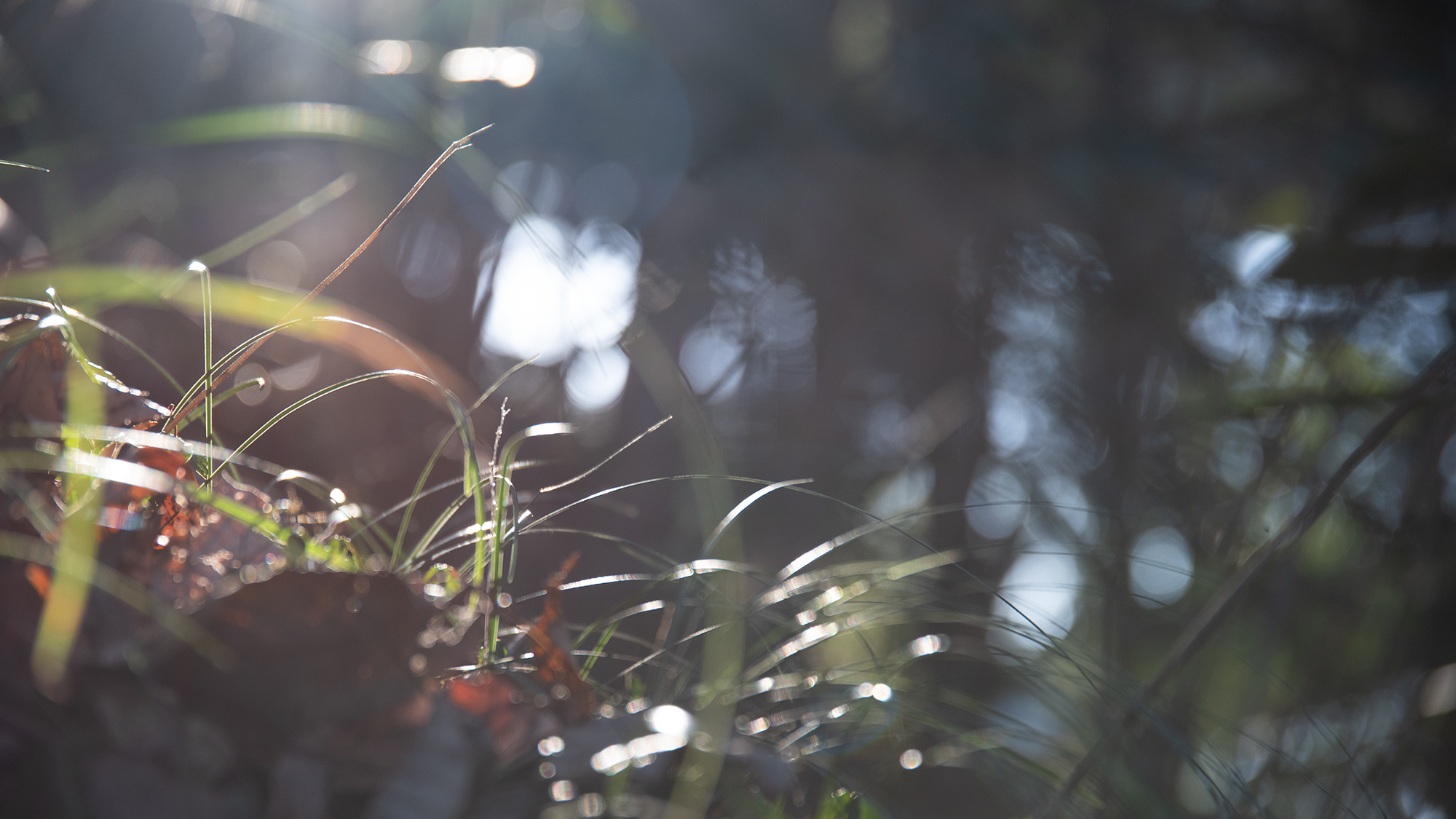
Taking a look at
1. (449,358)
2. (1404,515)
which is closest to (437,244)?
(449,358)

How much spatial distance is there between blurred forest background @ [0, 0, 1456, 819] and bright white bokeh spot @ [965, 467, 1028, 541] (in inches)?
0.5

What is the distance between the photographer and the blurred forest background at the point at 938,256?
2.86 ft

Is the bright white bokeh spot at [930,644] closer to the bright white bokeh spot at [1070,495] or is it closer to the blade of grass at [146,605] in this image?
the blade of grass at [146,605]

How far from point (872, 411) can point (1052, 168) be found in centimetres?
58

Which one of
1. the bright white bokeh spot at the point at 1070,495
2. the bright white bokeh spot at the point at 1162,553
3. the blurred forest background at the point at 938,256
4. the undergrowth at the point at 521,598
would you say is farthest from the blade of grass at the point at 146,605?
the bright white bokeh spot at the point at 1070,495

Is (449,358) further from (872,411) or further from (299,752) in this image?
(299,752)

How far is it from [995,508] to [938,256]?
519 mm

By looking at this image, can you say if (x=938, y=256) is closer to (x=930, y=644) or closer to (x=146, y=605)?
(x=930, y=644)

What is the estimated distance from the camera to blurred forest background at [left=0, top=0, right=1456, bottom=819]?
0.87 metres

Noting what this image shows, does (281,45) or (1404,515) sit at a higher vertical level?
(281,45)

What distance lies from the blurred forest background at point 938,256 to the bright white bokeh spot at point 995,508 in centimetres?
1

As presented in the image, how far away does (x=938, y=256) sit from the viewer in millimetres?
1494

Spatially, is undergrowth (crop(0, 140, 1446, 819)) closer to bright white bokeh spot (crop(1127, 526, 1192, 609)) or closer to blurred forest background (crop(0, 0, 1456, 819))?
blurred forest background (crop(0, 0, 1456, 819))

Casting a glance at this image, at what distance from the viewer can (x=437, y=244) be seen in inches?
49.4
